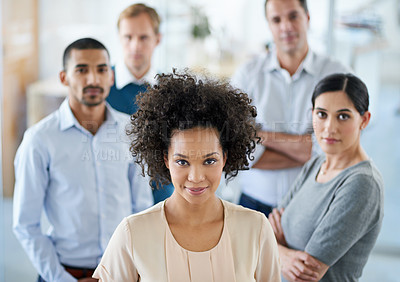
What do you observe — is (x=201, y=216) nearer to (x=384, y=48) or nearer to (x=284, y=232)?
(x=284, y=232)

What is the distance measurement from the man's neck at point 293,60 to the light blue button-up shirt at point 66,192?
92 centimetres

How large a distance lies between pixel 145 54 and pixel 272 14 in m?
0.66

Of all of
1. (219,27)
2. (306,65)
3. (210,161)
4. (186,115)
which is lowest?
(210,161)

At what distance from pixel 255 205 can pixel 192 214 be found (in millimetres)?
976

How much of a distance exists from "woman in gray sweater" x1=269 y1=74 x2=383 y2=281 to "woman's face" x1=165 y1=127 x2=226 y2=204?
506 millimetres

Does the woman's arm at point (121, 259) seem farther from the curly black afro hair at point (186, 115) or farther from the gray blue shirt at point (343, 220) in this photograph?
the gray blue shirt at point (343, 220)

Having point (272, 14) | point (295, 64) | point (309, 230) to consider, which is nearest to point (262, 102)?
point (295, 64)

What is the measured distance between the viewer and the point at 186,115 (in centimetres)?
130

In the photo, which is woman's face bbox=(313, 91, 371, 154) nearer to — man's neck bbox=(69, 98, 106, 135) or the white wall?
man's neck bbox=(69, 98, 106, 135)

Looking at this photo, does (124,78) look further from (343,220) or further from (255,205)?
(343,220)

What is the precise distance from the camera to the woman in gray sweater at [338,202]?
1.56 m

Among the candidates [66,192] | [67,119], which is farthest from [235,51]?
[66,192]

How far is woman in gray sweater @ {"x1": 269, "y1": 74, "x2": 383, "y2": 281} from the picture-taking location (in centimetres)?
156

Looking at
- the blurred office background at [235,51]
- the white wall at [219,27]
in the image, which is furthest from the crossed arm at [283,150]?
the white wall at [219,27]
